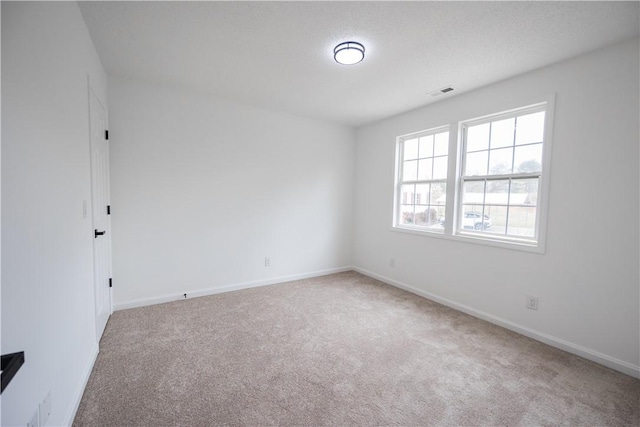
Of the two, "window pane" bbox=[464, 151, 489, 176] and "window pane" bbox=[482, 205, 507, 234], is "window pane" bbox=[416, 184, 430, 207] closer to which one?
"window pane" bbox=[464, 151, 489, 176]

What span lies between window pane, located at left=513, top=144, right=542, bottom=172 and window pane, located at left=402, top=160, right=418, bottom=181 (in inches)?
51.3

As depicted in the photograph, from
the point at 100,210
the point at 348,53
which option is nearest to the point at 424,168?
the point at 348,53

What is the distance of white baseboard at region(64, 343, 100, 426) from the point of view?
61.8 inches

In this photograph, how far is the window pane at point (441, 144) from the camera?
354 cm

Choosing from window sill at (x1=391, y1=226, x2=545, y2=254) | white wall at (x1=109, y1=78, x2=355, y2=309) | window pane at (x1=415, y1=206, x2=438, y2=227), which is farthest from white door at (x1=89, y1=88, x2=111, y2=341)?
window pane at (x1=415, y1=206, x2=438, y2=227)

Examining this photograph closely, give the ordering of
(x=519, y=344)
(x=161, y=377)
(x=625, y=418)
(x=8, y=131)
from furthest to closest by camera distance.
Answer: (x=519, y=344), (x=161, y=377), (x=625, y=418), (x=8, y=131)

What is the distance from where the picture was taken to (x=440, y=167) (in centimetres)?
361

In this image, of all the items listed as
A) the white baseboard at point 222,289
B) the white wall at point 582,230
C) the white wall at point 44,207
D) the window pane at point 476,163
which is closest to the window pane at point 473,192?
the window pane at point 476,163

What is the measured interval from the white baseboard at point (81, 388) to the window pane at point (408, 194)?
380 centimetres

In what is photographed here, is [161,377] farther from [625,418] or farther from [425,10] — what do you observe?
[425,10]

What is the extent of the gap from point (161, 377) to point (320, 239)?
2.92m

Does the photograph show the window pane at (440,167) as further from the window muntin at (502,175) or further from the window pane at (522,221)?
the window pane at (522,221)

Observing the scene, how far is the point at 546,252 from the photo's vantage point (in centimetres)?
255

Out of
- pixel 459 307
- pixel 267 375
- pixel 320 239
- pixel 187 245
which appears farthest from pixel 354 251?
pixel 267 375
